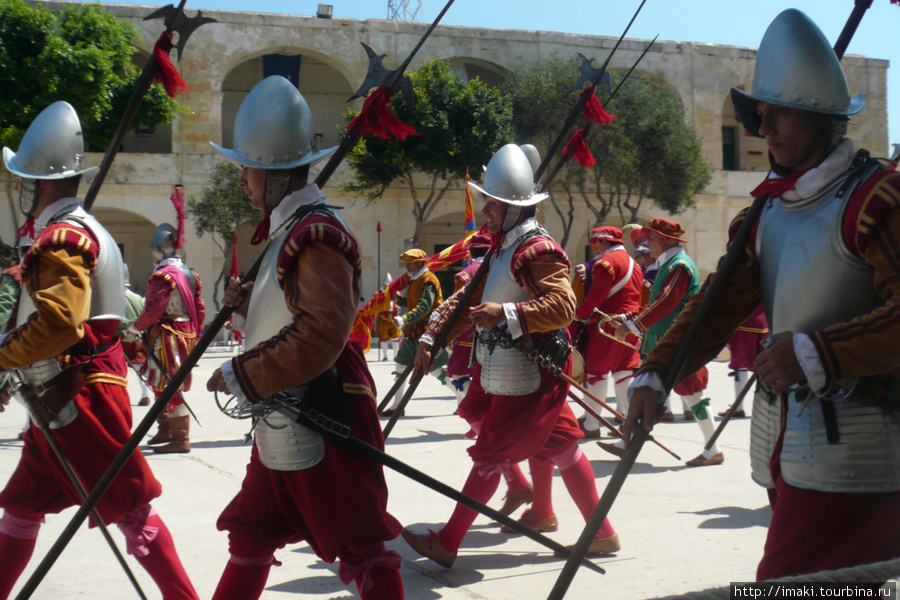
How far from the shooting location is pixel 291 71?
1068 inches

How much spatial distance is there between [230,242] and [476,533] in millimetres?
21064

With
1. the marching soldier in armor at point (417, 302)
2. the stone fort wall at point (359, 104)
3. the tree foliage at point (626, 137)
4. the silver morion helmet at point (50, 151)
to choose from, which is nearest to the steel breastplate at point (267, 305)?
the silver morion helmet at point (50, 151)

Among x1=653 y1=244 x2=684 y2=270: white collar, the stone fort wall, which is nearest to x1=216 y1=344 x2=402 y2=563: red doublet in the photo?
x1=653 y1=244 x2=684 y2=270: white collar

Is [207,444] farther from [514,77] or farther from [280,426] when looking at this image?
[514,77]

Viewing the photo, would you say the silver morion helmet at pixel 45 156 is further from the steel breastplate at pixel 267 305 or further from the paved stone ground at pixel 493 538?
the paved stone ground at pixel 493 538

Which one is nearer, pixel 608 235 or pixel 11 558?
pixel 11 558

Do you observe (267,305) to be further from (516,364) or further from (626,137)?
(626,137)

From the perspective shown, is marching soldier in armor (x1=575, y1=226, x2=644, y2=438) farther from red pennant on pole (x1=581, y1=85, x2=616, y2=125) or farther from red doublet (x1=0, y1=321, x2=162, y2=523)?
red doublet (x1=0, y1=321, x2=162, y2=523)

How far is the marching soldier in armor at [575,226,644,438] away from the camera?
24.5 ft

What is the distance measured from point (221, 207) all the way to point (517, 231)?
67.8 feet

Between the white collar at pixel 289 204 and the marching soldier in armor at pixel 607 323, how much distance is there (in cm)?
494

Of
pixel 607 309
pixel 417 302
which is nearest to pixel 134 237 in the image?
pixel 417 302

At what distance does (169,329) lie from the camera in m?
7.27

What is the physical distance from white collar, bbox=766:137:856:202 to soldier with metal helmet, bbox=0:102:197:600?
231 centimetres
